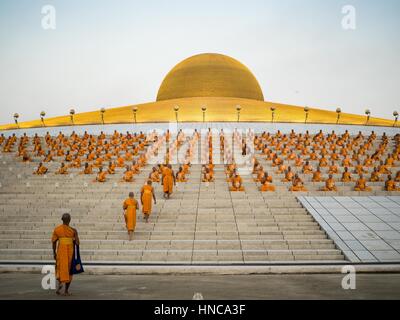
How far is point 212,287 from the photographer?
763cm

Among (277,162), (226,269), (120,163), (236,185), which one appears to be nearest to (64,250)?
(226,269)

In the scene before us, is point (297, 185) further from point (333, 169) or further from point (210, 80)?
point (210, 80)

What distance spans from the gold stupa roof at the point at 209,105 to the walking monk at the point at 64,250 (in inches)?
891

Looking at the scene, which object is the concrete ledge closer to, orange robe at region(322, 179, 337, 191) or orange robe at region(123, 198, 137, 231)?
orange robe at region(123, 198, 137, 231)

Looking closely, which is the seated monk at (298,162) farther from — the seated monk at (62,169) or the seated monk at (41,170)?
the seated monk at (41,170)

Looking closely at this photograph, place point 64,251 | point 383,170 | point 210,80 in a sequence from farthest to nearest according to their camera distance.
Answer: point 210,80 < point 383,170 < point 64,251

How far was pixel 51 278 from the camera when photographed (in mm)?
8375

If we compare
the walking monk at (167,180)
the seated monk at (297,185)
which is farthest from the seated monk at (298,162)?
the walking monk at (167,180)

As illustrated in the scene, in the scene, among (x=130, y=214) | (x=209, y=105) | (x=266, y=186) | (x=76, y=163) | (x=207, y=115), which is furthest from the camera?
(x=209, y=105)

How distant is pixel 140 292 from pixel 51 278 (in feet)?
6.98

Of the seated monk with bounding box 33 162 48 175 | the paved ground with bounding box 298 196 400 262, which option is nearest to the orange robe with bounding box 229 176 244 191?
the paved ground with bounding box 298 196 400 262

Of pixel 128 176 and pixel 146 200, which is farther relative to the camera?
pixel 128 176

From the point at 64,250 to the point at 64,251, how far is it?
16 mm
